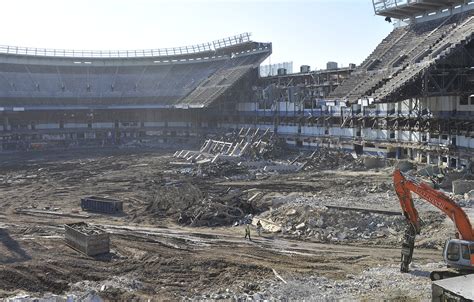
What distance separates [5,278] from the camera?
1766cm

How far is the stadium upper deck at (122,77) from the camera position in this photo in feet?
236

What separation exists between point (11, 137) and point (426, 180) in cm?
5753

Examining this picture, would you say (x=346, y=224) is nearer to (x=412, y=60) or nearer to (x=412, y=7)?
(x=412, y=60)

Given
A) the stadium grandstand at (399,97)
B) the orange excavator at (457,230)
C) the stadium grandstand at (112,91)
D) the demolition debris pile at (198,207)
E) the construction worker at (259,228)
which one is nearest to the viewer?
the orange excavator at (457,230)

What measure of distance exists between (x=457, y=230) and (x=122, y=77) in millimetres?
74162

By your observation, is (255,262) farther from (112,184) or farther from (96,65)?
(96,65)

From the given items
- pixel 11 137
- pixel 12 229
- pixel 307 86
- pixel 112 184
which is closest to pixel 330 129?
pixel 307 86

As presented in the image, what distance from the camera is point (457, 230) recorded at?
50.4ft

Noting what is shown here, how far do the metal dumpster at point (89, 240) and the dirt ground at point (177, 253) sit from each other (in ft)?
1.22

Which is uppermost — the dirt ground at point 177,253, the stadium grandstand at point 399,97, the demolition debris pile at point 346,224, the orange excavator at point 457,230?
the stadium grandstand at point 399,97

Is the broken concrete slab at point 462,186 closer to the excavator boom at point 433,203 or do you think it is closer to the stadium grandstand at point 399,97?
the stadium grandstand at point 399,97

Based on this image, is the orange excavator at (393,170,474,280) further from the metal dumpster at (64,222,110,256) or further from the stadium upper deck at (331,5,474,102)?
the stadium upper deck at (331,5,474,102)

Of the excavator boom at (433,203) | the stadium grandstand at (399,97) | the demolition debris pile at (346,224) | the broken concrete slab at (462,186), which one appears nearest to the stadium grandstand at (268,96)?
the stadium grandstand at (399,97)

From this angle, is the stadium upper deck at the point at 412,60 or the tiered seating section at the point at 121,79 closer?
the stadium upper deck at the point at 412,60
